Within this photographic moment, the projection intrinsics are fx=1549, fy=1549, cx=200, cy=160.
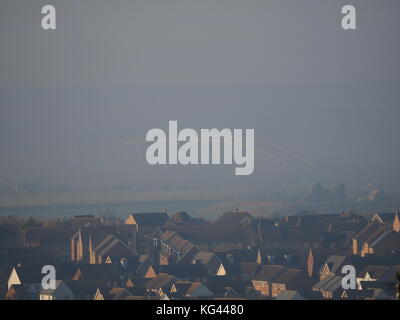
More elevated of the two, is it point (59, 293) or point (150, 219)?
point (150, 219)

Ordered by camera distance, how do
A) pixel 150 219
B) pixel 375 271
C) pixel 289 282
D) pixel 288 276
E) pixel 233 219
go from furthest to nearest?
pixel 233 219 → pixel 150 219 → pixel 288 276 → pixel 289 282 → pixel 375 271

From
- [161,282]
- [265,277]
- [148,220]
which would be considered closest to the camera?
[161,282]

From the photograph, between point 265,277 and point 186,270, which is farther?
point 186,270

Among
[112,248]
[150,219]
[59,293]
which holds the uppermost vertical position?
[150,219]

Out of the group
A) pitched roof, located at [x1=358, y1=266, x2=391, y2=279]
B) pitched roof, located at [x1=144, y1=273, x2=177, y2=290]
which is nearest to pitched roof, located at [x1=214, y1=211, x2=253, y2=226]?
pitched roof, located at [x1=144, y1=273, x2=177, y2=290]

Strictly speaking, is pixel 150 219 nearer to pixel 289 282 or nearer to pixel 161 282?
pixel 161 282

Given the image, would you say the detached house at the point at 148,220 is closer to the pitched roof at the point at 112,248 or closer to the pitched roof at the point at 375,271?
the pitched roof at the point at 112,248

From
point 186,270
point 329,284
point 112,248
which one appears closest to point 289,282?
point 329,284

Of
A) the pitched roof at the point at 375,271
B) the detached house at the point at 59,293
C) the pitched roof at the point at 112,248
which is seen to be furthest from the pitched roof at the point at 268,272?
the detached house at the point at 59,293
